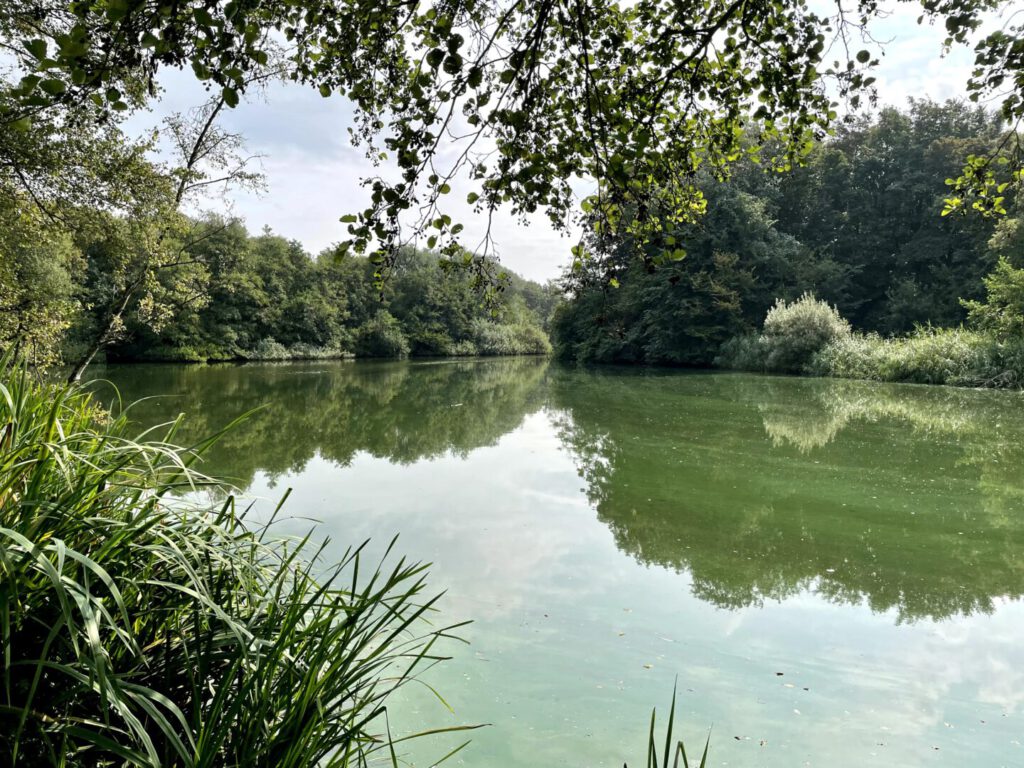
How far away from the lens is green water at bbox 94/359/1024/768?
98.3 inches

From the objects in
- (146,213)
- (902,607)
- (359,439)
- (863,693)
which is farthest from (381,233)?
(359,439)

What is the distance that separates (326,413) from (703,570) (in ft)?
30.7

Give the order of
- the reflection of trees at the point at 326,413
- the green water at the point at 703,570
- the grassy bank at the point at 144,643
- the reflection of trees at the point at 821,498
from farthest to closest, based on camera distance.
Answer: the reflection of trees at the point at 326,413 < the reflection of trees at the point at 821,498 < the green water at the point at 703,570 < the grassy bank at the point at 144,643

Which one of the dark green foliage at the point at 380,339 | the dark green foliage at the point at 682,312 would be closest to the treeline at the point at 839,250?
the dark green foliage at the point at 682,312

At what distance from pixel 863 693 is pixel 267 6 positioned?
378cm

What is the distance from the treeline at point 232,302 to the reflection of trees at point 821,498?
515 cm

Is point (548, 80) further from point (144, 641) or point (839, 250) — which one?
point (839, 250)

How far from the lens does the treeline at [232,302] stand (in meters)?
7.04

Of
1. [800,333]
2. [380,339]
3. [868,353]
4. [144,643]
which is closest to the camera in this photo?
[144,643]

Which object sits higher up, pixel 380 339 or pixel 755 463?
pixel 380 339

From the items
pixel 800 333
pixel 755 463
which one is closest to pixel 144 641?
pixel 755 463

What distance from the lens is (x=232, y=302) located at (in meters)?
32.4

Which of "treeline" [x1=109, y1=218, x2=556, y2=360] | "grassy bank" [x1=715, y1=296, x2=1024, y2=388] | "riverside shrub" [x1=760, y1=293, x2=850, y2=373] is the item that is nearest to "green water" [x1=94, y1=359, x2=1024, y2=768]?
"grassy bank" [x1=715, y1=296, x2=1024, y2=388]

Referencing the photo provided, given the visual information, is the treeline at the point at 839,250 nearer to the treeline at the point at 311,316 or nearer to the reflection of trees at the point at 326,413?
the treeline at the point at 311,316
